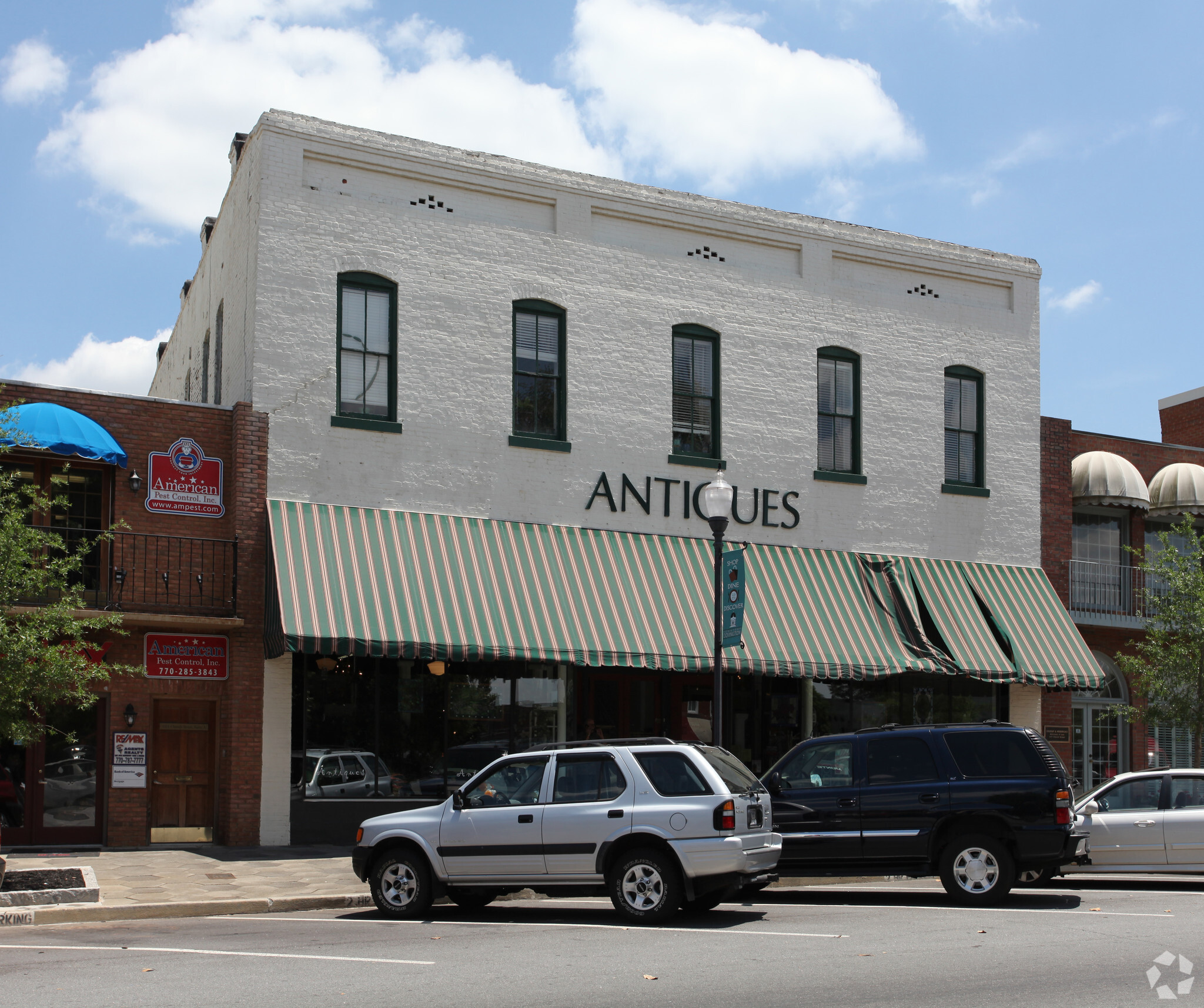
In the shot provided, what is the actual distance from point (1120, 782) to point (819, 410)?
8.81 metres

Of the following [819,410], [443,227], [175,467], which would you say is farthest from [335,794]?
[819,410]

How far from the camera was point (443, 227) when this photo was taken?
65.6 ft

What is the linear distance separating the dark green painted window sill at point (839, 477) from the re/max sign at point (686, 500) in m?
0.57

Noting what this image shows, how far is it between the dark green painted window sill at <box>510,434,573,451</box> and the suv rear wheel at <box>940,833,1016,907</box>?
9.12 meters

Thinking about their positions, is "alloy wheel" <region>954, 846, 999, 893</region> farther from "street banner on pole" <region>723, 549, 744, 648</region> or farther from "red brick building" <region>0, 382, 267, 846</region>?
"red brick building" <region>0, 382, 267, 846</region>

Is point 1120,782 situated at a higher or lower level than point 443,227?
lower

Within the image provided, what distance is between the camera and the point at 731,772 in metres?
12.3

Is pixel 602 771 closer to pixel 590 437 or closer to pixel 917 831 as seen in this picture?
pixel 917 831

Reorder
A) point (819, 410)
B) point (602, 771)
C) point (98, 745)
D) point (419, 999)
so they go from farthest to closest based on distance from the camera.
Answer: point (819, 410)
point (98, 745)
point (602, 771)
point (419, 999)

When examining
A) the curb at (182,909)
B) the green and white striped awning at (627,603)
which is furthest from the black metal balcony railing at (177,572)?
the curb at (182,909)

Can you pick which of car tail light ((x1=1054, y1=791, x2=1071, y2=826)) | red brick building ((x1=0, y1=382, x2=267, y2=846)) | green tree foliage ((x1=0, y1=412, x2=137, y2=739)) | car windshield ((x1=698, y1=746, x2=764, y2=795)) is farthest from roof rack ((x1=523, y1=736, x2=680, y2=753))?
red brick building ((x1=0, y1=382, x2=267, y2=846))

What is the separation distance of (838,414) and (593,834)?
40.4 feet

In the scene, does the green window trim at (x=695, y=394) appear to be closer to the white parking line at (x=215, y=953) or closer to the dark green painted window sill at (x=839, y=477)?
the dark green painted window sill at (x=839, y=477)

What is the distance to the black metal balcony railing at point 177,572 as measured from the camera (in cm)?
1772
